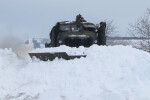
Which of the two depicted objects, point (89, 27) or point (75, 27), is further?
point (89, 27)

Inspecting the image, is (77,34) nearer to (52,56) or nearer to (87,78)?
(52,56)

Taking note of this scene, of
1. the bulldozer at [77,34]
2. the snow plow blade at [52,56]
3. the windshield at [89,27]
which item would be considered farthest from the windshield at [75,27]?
the snow plow blade at [52,56]

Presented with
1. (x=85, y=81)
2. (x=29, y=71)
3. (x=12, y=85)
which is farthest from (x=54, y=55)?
(x=85, y=81)

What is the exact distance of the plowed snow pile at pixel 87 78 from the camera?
10.9 m

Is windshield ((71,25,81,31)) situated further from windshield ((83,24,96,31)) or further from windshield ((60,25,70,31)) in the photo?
windshield ((83,24,96,31))

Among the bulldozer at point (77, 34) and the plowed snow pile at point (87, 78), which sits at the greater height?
the bulldozer at point (77, 34)

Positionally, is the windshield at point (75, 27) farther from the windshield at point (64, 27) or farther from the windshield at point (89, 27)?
the windshield at point (89, 27)

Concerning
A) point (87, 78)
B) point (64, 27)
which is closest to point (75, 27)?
Result: point (64, 27)

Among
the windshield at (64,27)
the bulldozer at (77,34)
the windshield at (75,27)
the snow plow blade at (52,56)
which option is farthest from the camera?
the windshield at (64,27)

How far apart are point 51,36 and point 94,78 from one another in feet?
26.8

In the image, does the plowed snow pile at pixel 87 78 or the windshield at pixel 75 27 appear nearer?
the plowed snow pile at pixel 87 78

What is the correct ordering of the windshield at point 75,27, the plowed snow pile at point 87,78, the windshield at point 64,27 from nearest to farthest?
the plowed snow pile at point 87,78, the windshield at point 75,27, the windshield at point 64,27

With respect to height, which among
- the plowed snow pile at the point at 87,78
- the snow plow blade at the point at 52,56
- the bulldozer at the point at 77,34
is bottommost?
the plowed snow pile at the point at 87,78

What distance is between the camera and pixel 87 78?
12.2m
